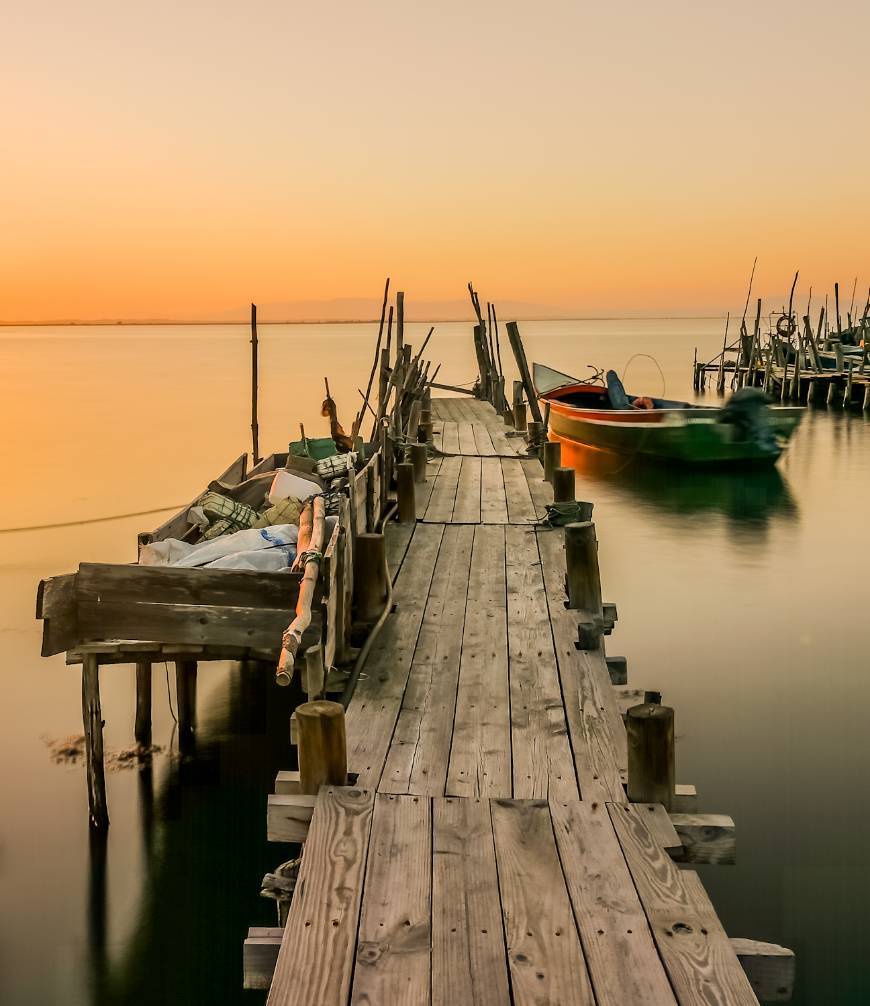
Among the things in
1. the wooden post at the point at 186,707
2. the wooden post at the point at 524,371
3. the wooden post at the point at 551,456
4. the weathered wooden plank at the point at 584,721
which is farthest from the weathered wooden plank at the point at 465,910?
the wooden post at the point at 524,371

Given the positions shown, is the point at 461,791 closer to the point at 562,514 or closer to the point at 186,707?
the point at 186,707

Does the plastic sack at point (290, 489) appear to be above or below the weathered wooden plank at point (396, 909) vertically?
above

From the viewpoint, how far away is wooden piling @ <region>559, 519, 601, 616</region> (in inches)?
332

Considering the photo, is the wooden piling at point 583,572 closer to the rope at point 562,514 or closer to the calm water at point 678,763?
the calm water at point 678,763

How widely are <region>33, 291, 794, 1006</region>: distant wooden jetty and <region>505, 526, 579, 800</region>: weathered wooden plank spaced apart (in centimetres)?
2

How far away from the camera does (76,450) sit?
38406mm

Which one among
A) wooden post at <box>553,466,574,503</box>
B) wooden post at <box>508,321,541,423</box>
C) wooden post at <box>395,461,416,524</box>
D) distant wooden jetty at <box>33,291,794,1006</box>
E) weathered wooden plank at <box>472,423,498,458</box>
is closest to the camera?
distant wooden jetty at <box>33,291,794,1006</box>

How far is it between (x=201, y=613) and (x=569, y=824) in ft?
12.2

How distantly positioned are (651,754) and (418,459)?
1015 centimetres

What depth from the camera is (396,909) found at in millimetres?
4160

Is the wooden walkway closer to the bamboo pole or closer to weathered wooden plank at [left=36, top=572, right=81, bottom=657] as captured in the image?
the bamboo pole

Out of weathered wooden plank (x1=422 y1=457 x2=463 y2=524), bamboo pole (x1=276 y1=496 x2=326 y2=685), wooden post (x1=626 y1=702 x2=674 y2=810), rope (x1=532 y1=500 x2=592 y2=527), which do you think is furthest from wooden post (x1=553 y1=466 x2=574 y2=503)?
wooden post (x1=626 y1=702 x2=674 y2=810)

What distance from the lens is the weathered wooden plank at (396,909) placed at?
3692 millimetres

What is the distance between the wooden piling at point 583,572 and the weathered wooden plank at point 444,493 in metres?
3.87
